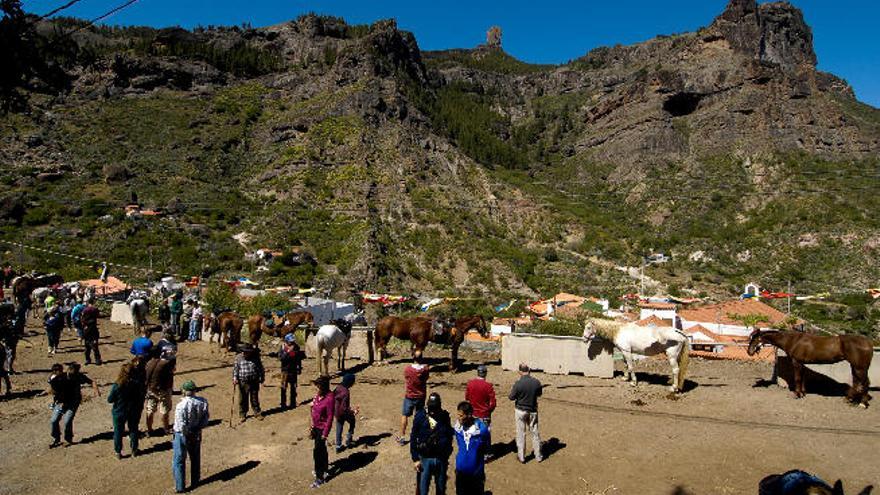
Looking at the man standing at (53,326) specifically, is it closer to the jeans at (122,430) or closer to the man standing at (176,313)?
A: the man standing at (176,313)

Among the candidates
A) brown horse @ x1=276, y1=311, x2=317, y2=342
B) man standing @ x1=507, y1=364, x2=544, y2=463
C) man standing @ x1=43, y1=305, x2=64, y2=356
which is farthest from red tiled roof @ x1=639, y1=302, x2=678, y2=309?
man standing @ x1=43, y1=305, x2=64, y2=356

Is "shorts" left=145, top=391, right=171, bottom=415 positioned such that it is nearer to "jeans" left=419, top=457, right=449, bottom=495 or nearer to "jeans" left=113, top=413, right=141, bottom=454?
"jeans" left=113, top=413, right=141, bottom=454

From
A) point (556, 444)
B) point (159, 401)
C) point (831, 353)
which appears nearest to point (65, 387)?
point (159, 401)

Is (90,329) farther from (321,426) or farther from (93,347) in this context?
(321,426)

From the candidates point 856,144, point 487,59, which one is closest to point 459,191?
point 856,144

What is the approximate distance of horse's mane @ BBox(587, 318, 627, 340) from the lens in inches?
571

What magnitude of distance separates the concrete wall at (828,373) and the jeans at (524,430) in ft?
27.2

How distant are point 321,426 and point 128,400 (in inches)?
155

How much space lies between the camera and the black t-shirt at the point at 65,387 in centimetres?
1019

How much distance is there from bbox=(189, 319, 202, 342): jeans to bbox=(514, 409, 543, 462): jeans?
1558 cm

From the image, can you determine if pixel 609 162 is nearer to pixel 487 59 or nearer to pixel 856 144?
pixel 856 144

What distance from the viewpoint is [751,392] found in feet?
44.7

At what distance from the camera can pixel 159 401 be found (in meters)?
10.9

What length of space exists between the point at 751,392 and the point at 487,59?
17065cm
